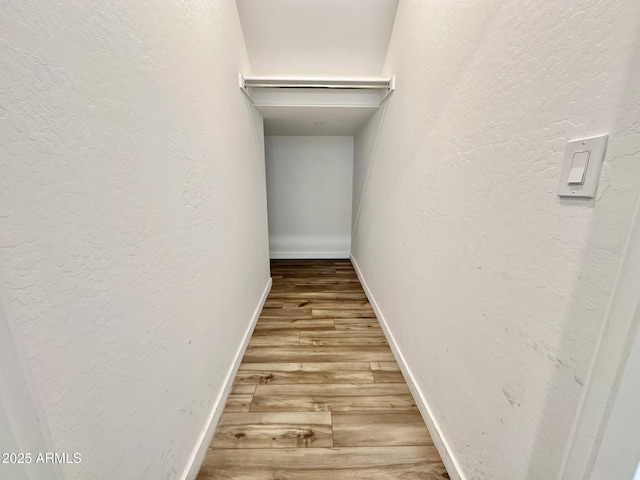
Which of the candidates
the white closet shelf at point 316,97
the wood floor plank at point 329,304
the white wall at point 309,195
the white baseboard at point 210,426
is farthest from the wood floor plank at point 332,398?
the white wall at point 309,195

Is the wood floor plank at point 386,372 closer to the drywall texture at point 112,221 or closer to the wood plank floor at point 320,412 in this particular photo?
the wood plank floor at point 320,412

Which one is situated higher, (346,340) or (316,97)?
(316,97)

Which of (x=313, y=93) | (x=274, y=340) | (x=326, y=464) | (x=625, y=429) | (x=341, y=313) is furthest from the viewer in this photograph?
(x=341, y=313)

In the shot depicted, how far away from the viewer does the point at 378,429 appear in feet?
4.25

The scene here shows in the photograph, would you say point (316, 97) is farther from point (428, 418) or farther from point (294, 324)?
point (428, 418)

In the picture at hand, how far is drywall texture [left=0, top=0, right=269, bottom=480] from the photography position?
463 mm

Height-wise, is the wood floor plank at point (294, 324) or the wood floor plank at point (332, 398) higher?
the wood floor plank at point (294, 324)

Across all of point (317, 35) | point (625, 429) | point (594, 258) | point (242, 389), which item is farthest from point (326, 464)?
point (317, 35)

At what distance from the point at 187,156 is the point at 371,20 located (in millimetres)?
1711

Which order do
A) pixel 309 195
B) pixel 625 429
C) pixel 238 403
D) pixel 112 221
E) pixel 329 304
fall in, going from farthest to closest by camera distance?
1. pixel 309 195
2. pixel 329 304
3. pixel 238 403
4. pixel 112 221
5. pixel 625 429

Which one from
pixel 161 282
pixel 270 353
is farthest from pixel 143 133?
pixel 270 353

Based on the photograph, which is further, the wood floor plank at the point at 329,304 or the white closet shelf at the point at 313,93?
the wood floor plank at the point at 329,304

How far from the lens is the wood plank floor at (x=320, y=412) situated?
1.13m

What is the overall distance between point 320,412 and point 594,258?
4.50 ft
